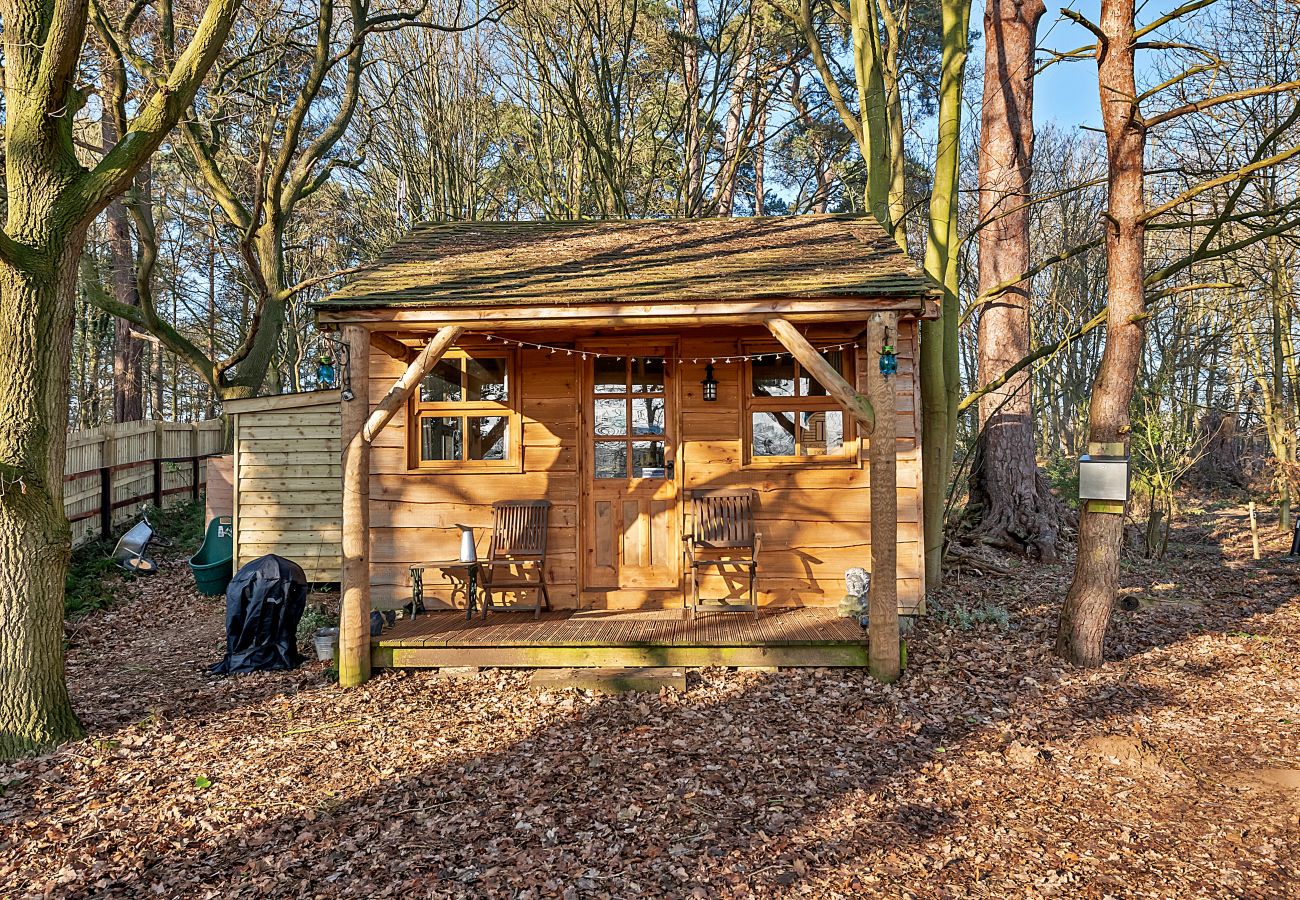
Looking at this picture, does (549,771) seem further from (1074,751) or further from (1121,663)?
(1121,663)

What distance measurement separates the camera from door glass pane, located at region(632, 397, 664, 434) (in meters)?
6.95

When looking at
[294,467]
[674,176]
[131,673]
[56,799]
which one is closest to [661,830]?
[56,799]

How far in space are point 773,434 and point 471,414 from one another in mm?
2763

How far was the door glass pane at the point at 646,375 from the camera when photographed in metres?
6.98

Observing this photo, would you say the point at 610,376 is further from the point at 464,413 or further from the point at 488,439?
the point at 464,413

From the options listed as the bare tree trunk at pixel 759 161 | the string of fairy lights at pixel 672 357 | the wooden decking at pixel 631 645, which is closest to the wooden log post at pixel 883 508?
the wooden decking at pixel 631 645

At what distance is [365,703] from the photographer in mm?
5305

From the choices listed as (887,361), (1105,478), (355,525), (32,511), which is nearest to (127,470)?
(32,511)

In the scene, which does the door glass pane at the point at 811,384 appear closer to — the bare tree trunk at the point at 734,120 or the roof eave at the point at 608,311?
the roof eave at the point at 608,311

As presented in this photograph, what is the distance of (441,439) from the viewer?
275 inches

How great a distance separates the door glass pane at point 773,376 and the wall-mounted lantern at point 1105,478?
7.87 feet

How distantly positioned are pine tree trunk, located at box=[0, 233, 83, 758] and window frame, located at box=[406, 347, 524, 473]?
2.71 metres

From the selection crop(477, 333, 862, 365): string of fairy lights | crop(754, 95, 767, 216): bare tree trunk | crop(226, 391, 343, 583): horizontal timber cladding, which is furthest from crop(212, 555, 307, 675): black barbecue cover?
crop(754, 95, 767, 216): bare tree trunk

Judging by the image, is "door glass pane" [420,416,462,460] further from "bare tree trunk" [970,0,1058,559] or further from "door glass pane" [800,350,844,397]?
"bare tree trunk" [970,0,1058,559]
